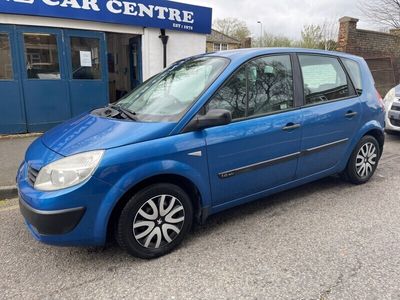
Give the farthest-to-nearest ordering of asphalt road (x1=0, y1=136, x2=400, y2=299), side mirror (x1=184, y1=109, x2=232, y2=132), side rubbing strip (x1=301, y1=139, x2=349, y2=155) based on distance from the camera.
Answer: side rubbing strip (x1=301, y1=139, x2=349, y2=155), side mirror (x1=184, y1=109, x2=232, y2=132), asphalt road (x1=0, y1=136, x2=400, y2=299)

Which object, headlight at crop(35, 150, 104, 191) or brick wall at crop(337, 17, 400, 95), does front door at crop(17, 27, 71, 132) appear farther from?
brick wall at crop(337, 17, 400, 95)

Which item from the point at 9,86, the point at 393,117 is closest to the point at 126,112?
the point at 9,86

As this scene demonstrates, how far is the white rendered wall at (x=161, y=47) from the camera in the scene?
8508 millimetres

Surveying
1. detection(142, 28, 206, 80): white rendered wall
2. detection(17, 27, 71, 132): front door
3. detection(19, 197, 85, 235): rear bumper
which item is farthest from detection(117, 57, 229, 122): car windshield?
detection(142, 28, 206, 80): white rendered wall

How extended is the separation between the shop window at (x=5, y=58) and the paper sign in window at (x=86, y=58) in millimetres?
1369

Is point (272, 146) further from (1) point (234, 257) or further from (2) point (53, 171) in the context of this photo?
(2) point (53, 171)

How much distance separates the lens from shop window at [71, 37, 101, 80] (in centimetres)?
754

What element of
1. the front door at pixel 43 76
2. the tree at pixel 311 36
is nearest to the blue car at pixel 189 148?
the front door at pixel 43 76

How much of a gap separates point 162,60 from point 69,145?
635 cm

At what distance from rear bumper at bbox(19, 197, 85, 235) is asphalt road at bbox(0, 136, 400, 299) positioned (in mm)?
403

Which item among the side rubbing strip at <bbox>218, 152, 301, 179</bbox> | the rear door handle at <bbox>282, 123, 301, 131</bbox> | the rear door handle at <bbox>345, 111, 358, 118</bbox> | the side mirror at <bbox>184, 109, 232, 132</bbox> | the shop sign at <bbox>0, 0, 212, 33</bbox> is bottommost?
the side rubbing strip at <bbox>218, 152, 301, 179</bbox>

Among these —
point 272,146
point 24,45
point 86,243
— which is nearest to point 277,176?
point 272,146

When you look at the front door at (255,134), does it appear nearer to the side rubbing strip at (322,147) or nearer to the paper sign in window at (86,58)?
the side rubbing strip at (322,147)

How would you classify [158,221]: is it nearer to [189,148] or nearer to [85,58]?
[189,148]
